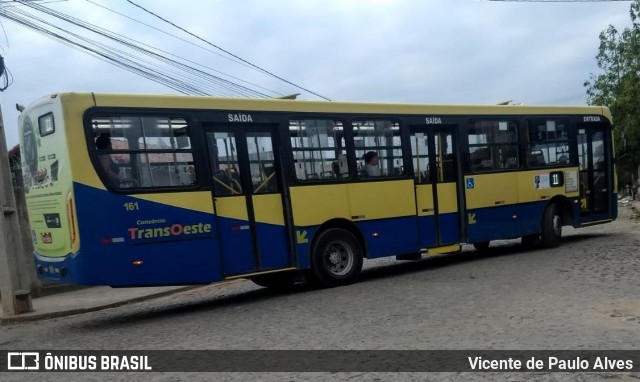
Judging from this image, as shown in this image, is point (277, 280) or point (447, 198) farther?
point (447, 198)

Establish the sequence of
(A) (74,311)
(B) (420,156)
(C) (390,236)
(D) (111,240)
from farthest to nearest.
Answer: (B) (420,156)
(C) (390,236)
(A) (74,311)
(D) (111,240)

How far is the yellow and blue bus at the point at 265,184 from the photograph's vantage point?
8.48 meters

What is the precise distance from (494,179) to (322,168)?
4523mm

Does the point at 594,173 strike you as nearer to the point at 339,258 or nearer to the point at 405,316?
the point at 339,258

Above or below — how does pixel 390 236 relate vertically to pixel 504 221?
above

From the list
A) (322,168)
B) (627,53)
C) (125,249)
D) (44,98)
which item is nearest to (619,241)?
(322,168)

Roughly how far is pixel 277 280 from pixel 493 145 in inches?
221

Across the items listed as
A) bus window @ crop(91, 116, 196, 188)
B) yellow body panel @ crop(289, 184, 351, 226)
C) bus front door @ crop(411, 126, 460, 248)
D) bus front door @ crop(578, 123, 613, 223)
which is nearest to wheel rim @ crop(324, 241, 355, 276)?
yellow body panel @ crop(289, 184, 351, 226)

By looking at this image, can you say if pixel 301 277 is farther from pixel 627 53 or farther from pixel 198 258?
pixel 627 53

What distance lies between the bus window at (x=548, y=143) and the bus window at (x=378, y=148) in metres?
3.92

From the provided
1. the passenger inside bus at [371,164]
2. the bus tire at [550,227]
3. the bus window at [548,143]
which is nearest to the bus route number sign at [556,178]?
the bus window at [548,143]

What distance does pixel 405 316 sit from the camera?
780 cm

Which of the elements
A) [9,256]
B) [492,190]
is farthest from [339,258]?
[9,256]

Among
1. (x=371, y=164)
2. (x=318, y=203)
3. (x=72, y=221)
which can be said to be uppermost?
(x=371, y=164)
